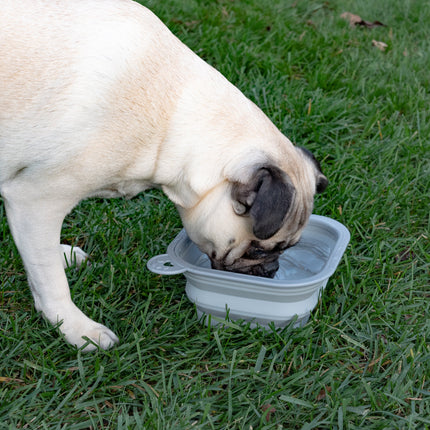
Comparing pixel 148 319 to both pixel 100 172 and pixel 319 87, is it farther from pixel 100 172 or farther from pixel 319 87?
pixel 319 87

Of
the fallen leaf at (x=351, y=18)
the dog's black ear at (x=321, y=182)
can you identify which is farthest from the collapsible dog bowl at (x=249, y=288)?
the fallen leaf at (x=351, y=18)

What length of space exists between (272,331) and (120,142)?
4.01 feet

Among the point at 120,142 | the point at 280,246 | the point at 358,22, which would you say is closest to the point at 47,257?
the point at 120,142

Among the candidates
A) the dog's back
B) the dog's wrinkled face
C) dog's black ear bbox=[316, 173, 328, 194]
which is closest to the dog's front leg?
the dog's back

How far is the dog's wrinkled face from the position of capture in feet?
8.52

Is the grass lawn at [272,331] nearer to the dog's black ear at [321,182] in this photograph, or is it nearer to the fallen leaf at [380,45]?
the dog's black ear at [321,182]

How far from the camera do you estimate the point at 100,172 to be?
106 inches

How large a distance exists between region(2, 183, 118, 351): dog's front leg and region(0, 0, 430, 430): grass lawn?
96 mm

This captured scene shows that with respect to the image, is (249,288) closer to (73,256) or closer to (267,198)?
(267,198)

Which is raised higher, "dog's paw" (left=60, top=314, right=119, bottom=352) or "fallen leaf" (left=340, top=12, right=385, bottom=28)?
"fallen leaf" (left=340, top=12, right=385, bottom=28)

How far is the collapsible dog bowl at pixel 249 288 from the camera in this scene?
2881 millimetres

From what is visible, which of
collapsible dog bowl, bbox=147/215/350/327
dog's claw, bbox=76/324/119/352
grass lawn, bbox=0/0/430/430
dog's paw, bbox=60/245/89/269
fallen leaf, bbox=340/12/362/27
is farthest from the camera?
fallen leaf, bbox=340/12/362/27

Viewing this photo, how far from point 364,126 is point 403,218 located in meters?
1.19

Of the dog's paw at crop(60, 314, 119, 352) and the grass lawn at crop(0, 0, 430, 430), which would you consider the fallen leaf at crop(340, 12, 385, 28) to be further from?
the dog's paw at crop(60, 314, 119, 352)
